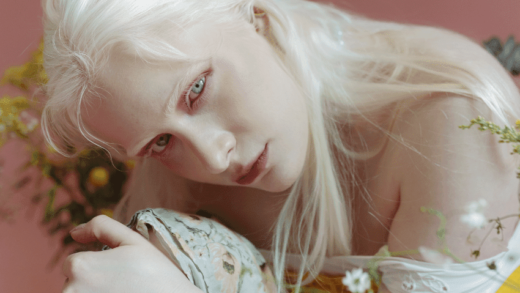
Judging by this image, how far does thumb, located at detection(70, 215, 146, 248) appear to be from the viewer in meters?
0.41

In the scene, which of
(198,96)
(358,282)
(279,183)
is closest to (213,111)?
(198,96)

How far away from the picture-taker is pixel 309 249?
57 cm

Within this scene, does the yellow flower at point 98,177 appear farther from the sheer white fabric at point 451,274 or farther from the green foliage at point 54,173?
the sheer white fabric at point 451,274

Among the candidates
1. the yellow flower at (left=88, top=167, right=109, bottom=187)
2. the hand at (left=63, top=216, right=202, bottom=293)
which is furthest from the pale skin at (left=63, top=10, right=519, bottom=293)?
the yellow flower at (left=88, top=167, right=109, bottom=187)

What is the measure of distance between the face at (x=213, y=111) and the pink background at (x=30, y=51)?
224 mm

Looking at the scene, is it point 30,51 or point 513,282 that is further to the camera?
point 30,51

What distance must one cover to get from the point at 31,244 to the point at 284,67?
461 millimetres

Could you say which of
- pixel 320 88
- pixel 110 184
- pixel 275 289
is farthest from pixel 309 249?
pixel 110 184

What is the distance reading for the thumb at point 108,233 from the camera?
1.33 feet

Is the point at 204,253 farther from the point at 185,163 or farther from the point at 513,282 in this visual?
the point at 513,282

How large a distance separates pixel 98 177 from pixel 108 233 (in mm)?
264

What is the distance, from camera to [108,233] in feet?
1.36

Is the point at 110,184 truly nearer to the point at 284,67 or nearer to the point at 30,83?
the point at 30,83

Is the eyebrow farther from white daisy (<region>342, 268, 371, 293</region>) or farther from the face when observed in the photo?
white daisy (<region>342, 268, 371, 293</region>)
